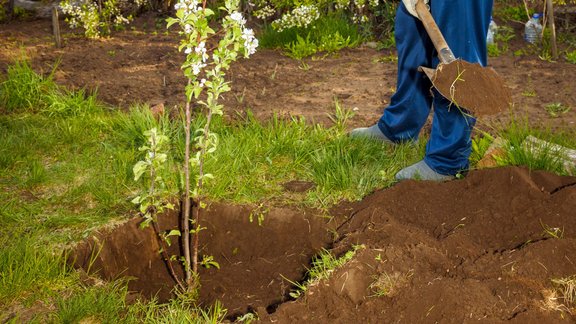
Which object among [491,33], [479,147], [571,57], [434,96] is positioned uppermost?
[434,96]

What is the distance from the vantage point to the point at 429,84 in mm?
3949

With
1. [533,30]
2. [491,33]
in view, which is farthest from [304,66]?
[533,30]

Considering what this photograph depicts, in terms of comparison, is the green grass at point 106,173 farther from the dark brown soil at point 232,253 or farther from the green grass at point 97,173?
the dark brown soil at point 232,253

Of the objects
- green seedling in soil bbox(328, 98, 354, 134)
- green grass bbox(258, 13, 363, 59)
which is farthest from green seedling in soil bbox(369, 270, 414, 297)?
green grass bbox(258, 13, 363, 59)

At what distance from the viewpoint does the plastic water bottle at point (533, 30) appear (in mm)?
6332

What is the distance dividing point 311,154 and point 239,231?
72 centimetres

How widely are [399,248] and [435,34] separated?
42.7 inches

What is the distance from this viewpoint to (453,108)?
3.51 metres

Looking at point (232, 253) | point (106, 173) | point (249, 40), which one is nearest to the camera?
point (249, 40)

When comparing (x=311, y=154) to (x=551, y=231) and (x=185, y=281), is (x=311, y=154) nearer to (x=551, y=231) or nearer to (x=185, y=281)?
(x=185, y=281)

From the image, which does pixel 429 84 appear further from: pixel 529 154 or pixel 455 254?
pixel 455 254

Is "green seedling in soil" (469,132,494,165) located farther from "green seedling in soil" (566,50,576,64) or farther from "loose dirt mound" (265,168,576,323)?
"green seedling in soil" (566,50,576,64)

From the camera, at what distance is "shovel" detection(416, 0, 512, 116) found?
3.23m

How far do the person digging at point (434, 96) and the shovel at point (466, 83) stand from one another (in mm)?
114
